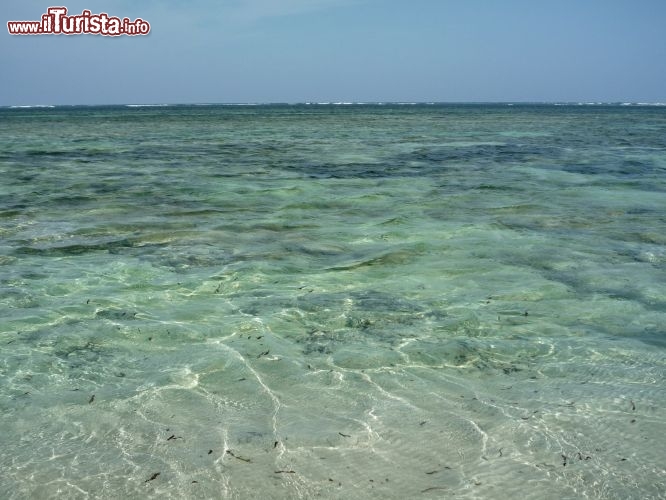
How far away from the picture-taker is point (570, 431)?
146 inches

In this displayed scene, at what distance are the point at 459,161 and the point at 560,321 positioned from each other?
545 inches

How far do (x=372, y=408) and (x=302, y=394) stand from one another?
0.49 meters

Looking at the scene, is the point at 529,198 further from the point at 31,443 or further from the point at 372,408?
the point at 31,443

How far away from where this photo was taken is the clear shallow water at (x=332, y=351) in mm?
3342

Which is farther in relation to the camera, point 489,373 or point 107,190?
point 107,190

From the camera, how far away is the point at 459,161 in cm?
1884

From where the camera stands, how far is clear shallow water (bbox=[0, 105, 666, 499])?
334 cm

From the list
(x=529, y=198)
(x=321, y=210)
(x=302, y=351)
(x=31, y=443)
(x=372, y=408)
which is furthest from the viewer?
(x=529, y=198)

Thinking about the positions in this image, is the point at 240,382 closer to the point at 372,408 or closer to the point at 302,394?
the point at 302,394

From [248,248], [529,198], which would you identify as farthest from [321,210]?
[529,198]

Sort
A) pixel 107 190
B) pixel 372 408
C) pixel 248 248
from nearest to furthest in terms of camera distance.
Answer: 1. pixel 372 408
2. pixel 248 248
3. pixel 107 190

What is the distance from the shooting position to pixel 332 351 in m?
4.88

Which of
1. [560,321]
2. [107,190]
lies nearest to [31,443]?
[560,321]

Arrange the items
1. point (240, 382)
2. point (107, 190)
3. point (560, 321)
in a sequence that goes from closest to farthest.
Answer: point (240, 382) < point (560, 321) < point (107, 190)
